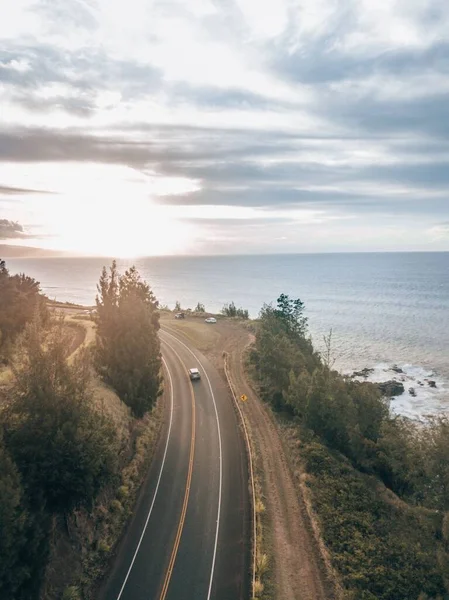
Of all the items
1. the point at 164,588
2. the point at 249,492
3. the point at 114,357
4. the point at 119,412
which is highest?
the point at 114,357

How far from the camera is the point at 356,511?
1199 inches

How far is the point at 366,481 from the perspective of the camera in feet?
115

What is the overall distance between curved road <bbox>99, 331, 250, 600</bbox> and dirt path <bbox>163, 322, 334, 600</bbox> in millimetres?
1852

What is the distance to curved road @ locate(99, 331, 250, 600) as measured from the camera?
80.0ft

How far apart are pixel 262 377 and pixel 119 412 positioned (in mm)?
22842

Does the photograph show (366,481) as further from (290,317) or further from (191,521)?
(290,317)

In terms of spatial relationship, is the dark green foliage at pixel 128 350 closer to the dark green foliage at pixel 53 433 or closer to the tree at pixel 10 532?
the dark green foliage at pixel 53 433

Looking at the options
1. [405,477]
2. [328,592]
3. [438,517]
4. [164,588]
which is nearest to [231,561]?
[164,588]

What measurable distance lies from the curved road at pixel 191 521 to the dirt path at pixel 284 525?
1852mm

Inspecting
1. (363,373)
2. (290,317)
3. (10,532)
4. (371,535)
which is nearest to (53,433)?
(10,532)

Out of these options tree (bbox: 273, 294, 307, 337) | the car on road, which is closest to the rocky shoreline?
tree (bbox: 273, 294, 307, 337)

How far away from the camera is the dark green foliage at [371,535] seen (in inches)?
963

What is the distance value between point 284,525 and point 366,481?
402 inches

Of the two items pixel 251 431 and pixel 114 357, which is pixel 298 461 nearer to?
pixel 251 431
